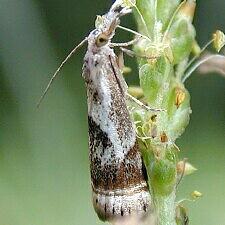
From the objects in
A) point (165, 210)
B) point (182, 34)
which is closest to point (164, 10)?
point (182, 34)

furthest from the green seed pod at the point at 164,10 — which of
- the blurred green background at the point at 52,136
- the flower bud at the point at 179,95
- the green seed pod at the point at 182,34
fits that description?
the blurred green background at the point at 52,136

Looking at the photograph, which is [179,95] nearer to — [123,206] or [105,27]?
[123,206]

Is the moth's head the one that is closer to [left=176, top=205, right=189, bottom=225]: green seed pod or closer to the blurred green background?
[left=176, top=205, right=189, bottom=225]: green seed pod

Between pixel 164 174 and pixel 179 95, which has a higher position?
pixel 179 95

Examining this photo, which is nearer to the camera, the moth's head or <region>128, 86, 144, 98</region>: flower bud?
<region>128, 86, 144, 98</region>: flower bud

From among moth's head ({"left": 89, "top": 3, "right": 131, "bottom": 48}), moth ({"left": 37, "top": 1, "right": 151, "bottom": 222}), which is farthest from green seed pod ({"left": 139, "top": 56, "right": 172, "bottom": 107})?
moth's head ({"left": 89, "top": 3, "right": 131, "bottom": 48})

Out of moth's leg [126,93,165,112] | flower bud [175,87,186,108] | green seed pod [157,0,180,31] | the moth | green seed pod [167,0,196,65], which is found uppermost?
green seed pod [157,0,180,31]
